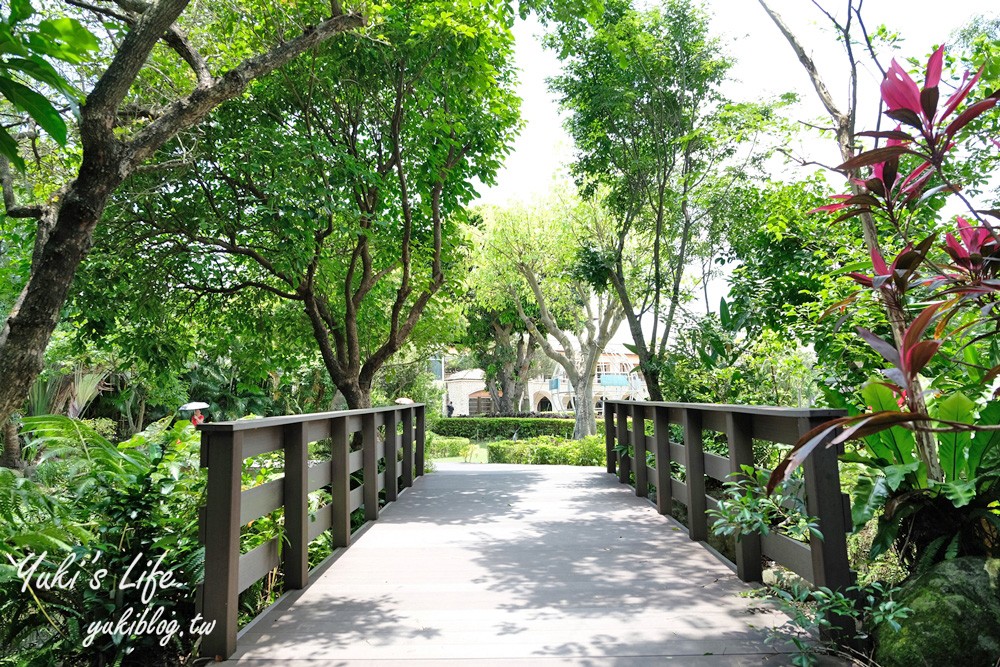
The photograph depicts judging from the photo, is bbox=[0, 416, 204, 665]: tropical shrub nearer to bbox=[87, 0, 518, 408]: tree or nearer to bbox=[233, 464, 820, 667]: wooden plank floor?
bbox=[233, 464, 820, 667]: wooden plank floor

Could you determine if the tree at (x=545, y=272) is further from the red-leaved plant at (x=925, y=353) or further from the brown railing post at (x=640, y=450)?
A: the red-leaved plant at (x=925, y=353)

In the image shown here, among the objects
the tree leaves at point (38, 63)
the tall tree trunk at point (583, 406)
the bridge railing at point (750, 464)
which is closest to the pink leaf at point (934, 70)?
the bridge railing at point (750, 464)

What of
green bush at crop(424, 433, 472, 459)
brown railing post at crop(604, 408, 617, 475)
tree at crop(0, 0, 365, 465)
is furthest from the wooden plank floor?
green bush at crop(424, 433, 472, 459)

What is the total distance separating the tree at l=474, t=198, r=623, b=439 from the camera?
17672 mm

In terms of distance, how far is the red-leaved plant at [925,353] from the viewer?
152 cm

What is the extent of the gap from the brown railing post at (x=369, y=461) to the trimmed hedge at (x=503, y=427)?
17838mm

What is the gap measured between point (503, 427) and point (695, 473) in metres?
21.7

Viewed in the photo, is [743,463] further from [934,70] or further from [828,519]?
[934,70]

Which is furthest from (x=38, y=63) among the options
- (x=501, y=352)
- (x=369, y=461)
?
(x=501, y=352)

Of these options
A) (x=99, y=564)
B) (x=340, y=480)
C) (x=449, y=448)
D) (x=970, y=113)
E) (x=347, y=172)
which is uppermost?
(x=347, y=172)

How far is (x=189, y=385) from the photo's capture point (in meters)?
20.2

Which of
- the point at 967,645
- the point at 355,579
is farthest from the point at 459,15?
the point at 967,645

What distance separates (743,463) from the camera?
3.48 meters

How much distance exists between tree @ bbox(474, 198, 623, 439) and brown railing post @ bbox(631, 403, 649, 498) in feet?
34.4
